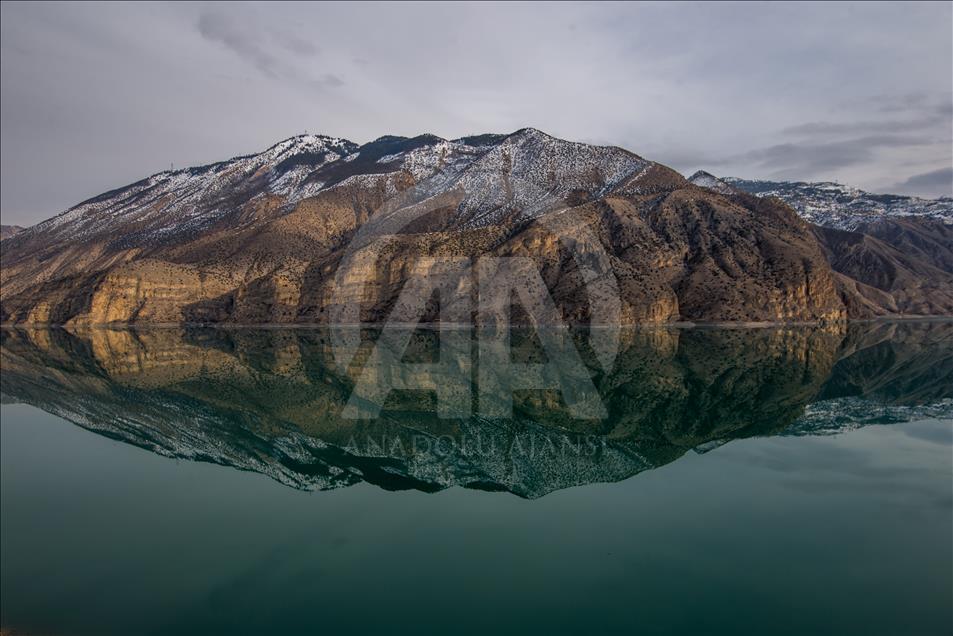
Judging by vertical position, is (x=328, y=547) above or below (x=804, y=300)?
below

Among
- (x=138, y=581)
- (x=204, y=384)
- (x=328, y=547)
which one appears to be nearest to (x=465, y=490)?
(x=328, y=547)

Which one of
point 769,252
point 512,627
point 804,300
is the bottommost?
point 512,627

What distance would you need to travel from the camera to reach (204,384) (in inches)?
2458

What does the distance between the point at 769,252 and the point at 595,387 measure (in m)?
132

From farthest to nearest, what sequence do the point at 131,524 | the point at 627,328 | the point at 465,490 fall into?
the point at 627,328
the point at 465,490
the point at 131,524

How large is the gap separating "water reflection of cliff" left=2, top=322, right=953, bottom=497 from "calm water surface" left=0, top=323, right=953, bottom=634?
0.33 metres

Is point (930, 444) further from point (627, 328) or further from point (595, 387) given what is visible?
point (627, 328)

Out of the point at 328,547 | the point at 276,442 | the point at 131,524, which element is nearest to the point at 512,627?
the point at 328,547

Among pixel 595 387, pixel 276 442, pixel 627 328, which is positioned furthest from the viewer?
pixel 627 328

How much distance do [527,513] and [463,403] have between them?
2433 cm

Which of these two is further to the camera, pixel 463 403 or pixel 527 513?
pixel 463 403

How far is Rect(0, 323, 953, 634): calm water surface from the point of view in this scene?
1775cm

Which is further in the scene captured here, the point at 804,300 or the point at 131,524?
the point at 804,300

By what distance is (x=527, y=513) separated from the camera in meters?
25.4
